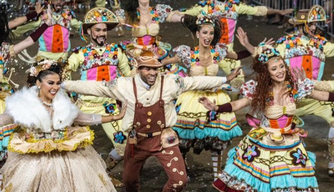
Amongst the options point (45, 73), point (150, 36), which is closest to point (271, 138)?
point (45, 73)

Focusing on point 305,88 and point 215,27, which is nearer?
point 305,88

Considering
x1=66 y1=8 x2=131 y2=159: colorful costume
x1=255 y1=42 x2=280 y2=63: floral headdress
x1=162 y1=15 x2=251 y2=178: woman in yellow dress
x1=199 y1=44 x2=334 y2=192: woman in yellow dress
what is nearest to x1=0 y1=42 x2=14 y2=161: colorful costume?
x1=66 y1=8 x2=131 y2=159: colorful costume

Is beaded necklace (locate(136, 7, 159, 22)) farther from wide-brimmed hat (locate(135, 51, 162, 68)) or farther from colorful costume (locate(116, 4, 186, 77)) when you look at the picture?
wide-brimmed hat (locate(135, 51, 162, 68))

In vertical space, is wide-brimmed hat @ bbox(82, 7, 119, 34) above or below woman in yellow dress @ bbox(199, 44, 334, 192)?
above

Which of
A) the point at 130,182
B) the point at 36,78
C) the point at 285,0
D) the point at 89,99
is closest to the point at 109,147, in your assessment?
the point at 89,99

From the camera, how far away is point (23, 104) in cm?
691

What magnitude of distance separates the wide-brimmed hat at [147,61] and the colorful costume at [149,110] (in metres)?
0.16

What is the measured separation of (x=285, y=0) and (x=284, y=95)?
10365 millimetres

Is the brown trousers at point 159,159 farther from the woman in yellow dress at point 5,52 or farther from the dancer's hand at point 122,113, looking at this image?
the woman in yellow dress at point 5,52

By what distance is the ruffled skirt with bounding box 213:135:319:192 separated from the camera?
283 inches

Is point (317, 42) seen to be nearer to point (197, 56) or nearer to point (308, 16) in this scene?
point (308, 16)

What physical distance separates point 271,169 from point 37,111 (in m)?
2.34

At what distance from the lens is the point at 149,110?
23.9 feet

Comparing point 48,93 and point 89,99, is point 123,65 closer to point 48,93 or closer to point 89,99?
point 89,99
